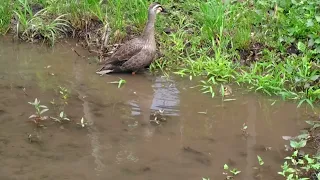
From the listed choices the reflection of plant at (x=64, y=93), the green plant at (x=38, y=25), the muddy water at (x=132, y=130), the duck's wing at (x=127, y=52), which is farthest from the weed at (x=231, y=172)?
the green plant at (x=38, y=25)

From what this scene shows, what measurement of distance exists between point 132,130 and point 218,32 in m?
2.77

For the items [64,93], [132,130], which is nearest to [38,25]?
[64,93]

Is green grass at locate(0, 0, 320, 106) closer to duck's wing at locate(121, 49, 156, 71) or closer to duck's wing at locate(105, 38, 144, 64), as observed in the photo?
duck's wing at locate(121, 49, 156, 71)

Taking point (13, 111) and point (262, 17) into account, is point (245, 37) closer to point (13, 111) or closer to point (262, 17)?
point (262, 17)

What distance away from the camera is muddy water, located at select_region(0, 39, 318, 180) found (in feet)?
17.8

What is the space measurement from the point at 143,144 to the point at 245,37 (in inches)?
115

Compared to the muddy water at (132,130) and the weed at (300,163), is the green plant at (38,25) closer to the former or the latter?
the muddy water at (132,130)

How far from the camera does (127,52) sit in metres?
7.86

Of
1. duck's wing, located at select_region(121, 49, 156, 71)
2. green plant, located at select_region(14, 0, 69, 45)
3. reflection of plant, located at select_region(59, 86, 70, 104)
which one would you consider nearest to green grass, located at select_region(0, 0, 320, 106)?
green plant, located at select_region(14, 0, 69, 45)

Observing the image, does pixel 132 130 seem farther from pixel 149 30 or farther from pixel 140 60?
pixel 149 30

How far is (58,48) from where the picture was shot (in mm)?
8797

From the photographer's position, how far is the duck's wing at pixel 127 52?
784 cm

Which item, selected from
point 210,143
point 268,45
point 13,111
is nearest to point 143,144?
point 210,143

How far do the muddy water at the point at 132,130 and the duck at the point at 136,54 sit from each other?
0.14 metres
